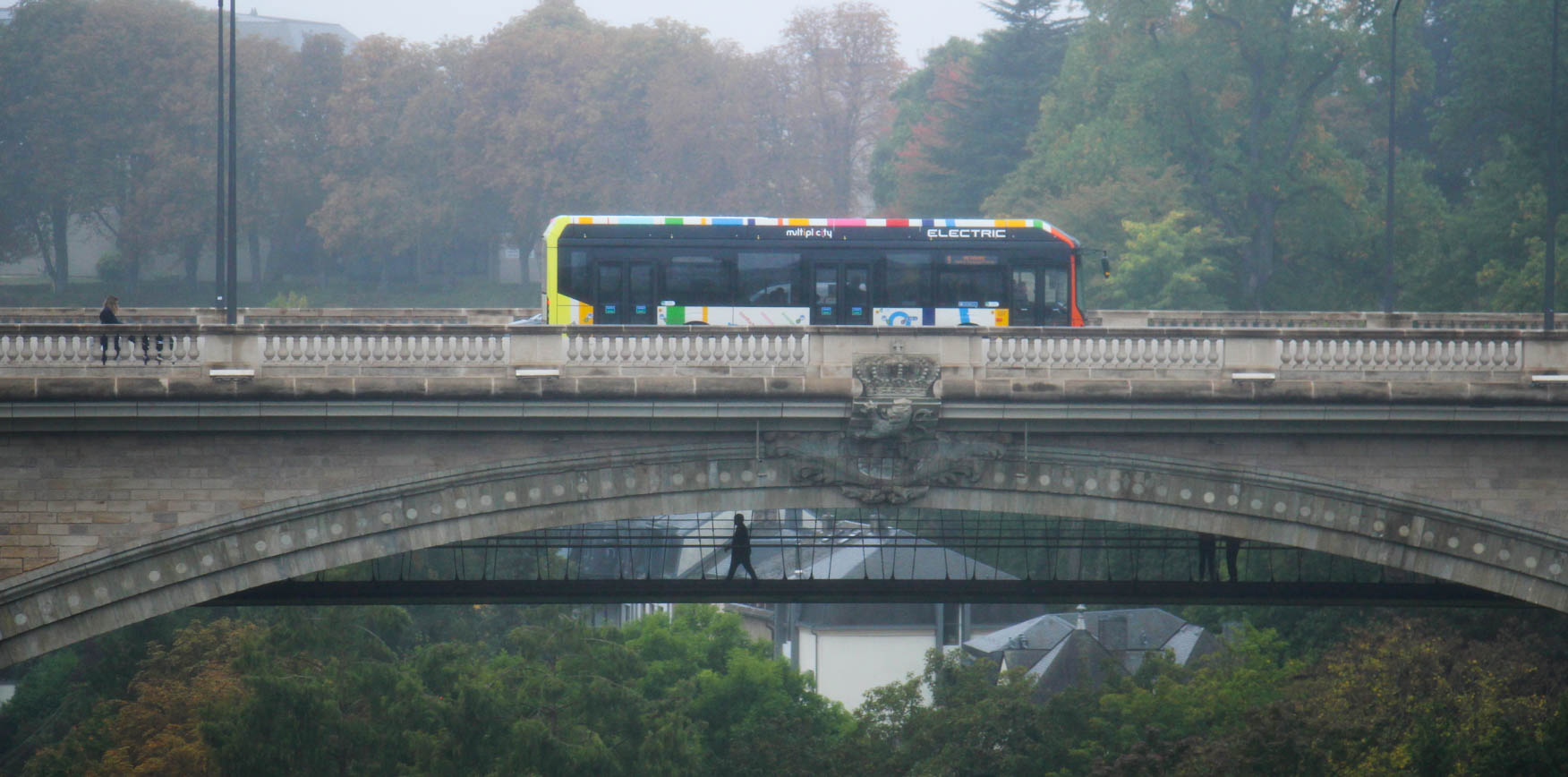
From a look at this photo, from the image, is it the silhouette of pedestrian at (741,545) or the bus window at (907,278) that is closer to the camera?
the silhouette of pedestrian at (741,545)

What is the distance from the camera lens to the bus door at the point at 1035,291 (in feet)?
95.6

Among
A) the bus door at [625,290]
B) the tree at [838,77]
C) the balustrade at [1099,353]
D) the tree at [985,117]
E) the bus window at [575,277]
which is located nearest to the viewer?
the balustrade at [1099,353]

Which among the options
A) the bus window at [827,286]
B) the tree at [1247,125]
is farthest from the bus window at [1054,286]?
the tree at [1247,125]

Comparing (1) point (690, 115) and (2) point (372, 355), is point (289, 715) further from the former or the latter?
(1) point (690, 115)

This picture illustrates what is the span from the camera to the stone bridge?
20.9 m

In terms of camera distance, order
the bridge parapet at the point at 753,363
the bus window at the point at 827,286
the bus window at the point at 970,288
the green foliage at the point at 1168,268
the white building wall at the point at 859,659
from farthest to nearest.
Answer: the white building wall at the point at 859,659
the green foliage at the point at 1168,268
the bus window at the point at 970,288
the bus window at the point at 827,286
the bridge parapet at the point at 753,363

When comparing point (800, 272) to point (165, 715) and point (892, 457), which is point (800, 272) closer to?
point (892, 457)

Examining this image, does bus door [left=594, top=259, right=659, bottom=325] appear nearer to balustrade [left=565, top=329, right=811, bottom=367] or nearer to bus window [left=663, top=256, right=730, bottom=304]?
bus window [left=663, top=256, right=730, bottom=304]

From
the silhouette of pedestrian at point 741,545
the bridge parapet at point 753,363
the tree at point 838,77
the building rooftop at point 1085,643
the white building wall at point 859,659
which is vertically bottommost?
the white building wall at point 859,659

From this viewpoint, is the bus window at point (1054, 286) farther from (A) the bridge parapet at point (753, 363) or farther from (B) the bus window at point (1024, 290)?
(A) the bridge parapet at point (753, 363)

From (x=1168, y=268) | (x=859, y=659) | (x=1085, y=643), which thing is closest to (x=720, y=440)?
(x=1085, y=643)

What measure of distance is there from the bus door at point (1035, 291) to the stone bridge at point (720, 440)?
279 inches

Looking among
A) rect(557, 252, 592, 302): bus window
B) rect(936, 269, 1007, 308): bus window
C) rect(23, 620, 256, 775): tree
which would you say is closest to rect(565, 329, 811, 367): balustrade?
rect(557, 252, 592, 302): bus window

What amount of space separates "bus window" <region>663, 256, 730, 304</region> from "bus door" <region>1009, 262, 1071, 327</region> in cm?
500
